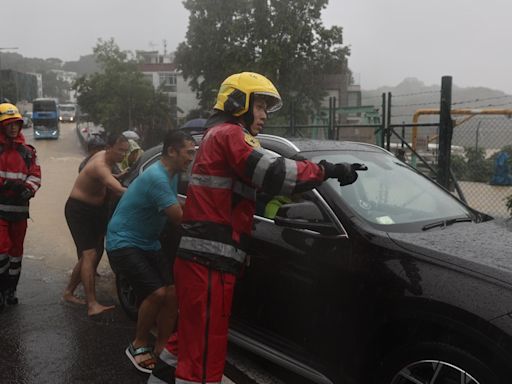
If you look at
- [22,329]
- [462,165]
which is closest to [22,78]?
[462,165]

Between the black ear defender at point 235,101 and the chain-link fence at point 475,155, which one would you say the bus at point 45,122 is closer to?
the chain-link fence at point 475,155

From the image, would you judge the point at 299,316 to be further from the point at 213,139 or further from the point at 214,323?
the point at 213,139

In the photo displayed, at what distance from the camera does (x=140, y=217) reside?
3477 mm

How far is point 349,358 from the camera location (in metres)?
2.72

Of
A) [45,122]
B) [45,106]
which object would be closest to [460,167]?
[45,122]

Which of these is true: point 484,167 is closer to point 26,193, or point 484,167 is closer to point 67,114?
point 26,193

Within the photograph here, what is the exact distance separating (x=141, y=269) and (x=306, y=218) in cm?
120

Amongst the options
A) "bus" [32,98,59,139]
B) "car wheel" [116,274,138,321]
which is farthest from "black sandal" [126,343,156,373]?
"bus" [32,98,59,139]

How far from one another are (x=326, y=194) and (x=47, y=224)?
22.4 feet

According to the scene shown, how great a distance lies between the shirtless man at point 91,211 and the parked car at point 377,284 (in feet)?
5.40

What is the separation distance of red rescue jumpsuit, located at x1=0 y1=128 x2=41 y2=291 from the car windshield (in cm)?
271

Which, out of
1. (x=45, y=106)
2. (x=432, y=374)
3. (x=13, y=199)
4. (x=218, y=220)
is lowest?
(x=432, y=374)

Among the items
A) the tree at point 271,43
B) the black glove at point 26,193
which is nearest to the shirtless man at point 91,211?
the black glove at point 26,193

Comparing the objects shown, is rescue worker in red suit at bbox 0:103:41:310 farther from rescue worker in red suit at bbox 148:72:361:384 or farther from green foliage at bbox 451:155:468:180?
green foliage at bbox 451:155:468:180
